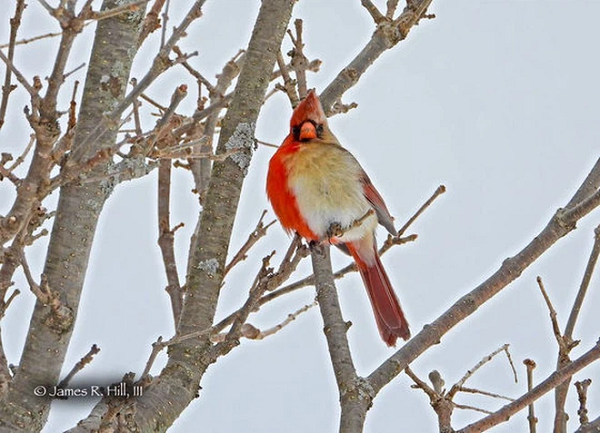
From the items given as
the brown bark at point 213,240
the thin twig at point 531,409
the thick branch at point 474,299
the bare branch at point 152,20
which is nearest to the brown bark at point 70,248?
the bare branch at point 152,20

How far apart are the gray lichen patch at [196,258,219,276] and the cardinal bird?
28.4 inches

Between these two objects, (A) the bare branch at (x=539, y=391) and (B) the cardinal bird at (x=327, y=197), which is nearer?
(A) the bare branch at (x=539, y=391)

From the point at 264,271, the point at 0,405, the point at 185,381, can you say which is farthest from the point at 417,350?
the point at 0,405

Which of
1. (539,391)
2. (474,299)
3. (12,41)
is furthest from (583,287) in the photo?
(12,41)

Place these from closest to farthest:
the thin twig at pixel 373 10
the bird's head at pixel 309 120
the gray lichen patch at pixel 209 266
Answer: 1. the gray lichen patch at pixel 209 266
2. the thin twig at pixel 373 10
3. the bird's head at pixel 309 120

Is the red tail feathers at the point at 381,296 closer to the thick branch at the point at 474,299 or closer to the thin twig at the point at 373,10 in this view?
the thin twig at the point at 373,10

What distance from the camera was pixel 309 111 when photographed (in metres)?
3.44

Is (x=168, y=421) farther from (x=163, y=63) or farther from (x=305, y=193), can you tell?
(x=305, y=193)

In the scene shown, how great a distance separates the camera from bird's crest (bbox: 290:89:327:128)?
10.9 feet

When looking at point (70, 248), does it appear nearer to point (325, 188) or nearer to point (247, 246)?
point (247, 246)

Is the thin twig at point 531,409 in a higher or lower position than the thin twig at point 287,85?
lower

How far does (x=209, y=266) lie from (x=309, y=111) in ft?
3.18

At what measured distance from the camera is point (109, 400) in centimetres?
195

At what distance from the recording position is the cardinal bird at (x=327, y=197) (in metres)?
3.48
